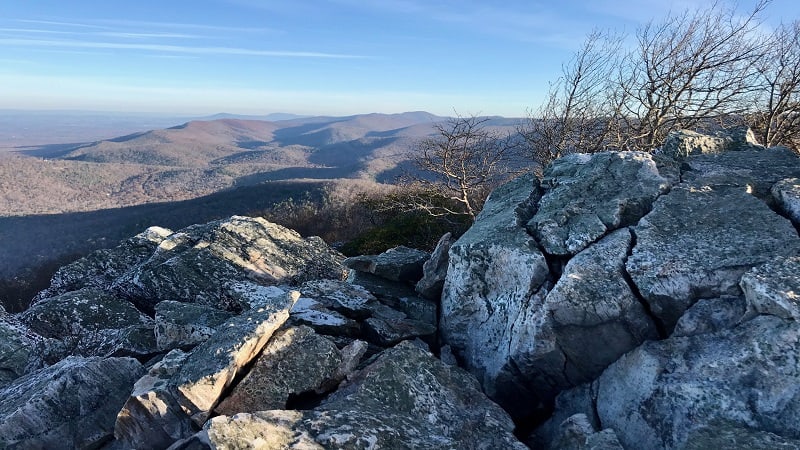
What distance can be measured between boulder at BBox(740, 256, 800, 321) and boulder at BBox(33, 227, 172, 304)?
13664mm

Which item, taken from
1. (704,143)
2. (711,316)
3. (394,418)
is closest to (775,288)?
(711,316)

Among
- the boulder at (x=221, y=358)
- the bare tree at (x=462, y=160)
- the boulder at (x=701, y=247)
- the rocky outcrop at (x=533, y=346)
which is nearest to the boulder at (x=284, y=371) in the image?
the rocky outcrop at (x=533, y=346)

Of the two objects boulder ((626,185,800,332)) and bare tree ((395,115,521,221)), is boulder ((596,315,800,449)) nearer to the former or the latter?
boulder ((626,185,800,332))

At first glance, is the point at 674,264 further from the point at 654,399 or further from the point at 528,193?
the point at 528,193

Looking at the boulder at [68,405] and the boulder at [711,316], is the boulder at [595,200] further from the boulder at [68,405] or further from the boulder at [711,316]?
the boulder at [68,405]

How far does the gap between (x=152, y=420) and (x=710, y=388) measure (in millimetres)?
6712

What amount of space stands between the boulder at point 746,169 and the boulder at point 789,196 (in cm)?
14

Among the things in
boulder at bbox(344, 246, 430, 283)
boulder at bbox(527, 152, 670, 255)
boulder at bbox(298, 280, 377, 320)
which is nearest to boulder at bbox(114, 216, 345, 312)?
boulder at bbox(298, 280, 377, 320)

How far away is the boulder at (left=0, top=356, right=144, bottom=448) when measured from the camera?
22.4 ft

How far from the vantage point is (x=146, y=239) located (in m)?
15.5

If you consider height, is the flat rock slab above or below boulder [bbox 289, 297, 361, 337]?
above

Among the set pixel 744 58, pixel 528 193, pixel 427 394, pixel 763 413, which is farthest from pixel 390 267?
pixel 744 58

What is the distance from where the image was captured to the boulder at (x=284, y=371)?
632 cm

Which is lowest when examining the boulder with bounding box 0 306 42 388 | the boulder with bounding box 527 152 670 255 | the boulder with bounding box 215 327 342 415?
the boulder with bounding box 0 306 42 388
